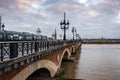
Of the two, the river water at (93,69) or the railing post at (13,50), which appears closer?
the railing post at (13,50)

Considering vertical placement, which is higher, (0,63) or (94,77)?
(0,63)

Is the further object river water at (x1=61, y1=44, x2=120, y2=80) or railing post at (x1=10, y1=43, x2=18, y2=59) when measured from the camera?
river water at (x1=61, y1=44, x2=120, y2=80)

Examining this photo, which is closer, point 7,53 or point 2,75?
point 2,75

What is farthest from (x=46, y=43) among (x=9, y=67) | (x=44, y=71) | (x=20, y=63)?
(x=9, y=67)

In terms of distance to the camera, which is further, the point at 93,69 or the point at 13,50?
→ the point at 93,69

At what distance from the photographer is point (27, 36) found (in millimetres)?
35750

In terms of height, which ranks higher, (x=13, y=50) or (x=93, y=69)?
(x=13, y=50)

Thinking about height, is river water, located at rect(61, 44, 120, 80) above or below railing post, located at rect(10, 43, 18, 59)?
below

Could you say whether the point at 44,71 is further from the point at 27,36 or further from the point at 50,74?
the point at 27,36

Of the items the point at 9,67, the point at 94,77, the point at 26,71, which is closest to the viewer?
the point at 9,67

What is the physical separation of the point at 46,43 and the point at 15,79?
9679 millimetres

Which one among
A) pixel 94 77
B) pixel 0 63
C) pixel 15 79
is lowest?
pixel 94 77

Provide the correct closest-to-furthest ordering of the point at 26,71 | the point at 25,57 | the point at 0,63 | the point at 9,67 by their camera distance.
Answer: the point at 0,63 < the point at 9,67 < the point at 25,57 < the point at 26,71

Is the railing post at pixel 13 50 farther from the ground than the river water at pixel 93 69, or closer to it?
farther from the ground
